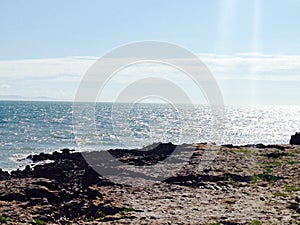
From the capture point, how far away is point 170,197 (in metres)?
25.2

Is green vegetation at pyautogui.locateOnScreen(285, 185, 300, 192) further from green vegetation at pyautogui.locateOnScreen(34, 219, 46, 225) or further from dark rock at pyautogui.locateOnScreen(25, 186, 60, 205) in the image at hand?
green vegetation at pyautogui.locateOnScreen(34, 219, 46, 225)

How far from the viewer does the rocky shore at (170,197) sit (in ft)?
69.6

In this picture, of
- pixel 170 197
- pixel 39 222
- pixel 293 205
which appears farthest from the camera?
pixel 170 197

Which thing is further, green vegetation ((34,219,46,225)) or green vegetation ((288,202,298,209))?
Answer: green vegetation ((288,202,298,209))

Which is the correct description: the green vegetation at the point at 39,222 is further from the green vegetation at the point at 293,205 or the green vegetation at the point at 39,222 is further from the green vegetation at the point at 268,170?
the green vegetation at the point at 268,170

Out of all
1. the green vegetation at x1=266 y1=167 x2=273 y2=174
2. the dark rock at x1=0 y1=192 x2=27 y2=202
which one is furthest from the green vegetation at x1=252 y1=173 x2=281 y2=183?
the dark rock at x1=0 y1=192 x2=27 y2=202

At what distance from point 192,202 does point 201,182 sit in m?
5.45

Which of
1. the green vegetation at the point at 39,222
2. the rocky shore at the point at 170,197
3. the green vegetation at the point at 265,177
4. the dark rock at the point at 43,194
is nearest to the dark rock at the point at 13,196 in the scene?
the rocky shore at the point at 170,197

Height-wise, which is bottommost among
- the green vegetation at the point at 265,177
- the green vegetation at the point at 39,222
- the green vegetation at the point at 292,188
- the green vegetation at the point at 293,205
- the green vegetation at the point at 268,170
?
the green vegetation at the point at 39,222

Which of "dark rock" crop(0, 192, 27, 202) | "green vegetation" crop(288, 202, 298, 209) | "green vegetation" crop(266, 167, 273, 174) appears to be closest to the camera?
"green vegetation" crop(288, 202, 298, 209)

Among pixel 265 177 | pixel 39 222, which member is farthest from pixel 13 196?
pixel 265 177

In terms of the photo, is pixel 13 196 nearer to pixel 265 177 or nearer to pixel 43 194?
pixel 43 194

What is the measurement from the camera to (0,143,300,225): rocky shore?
2122 cm

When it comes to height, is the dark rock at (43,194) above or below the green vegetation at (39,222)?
above
